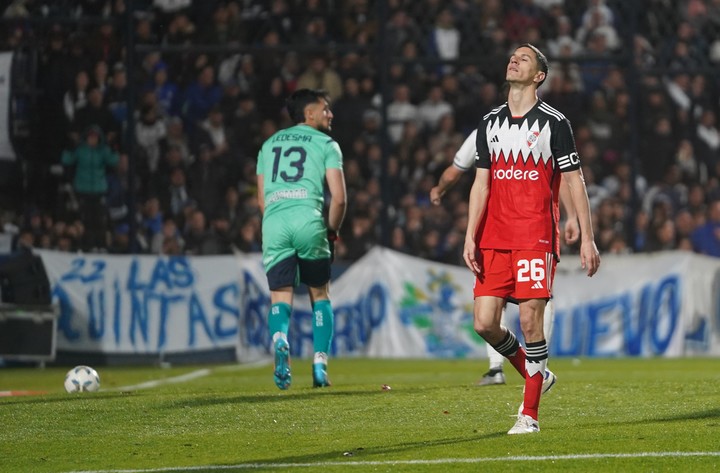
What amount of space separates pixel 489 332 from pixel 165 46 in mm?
11063

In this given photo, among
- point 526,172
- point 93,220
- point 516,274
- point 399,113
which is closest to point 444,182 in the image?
point 526,172

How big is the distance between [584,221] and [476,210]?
585 mm

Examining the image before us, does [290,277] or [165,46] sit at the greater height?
[165,46]

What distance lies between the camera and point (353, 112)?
19703 millimetres

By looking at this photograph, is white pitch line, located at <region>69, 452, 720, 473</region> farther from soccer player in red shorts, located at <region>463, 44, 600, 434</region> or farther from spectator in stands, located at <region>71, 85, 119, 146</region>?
spectator in stands, located at <region>71, 85, 119, 146</region>

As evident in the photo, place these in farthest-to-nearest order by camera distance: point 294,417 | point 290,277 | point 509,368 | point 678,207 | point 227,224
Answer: point 678,207 < point 227,224 < point 509,368 < point 290,277 < point 294,417

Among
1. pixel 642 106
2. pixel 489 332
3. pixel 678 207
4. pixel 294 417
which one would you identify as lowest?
pixel 294 417

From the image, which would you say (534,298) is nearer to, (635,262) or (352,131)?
(635,262)

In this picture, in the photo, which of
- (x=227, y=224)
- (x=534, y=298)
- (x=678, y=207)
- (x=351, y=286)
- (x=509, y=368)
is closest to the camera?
(x=534, y=298)

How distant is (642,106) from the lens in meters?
21.0

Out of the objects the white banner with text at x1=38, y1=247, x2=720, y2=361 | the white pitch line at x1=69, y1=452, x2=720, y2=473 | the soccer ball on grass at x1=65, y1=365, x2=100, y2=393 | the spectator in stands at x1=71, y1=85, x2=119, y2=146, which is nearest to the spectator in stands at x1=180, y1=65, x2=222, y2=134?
the spectator in stands at x1=71, y1=85, x2=119, y2=146

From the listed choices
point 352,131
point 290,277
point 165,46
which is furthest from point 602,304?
point 290,277

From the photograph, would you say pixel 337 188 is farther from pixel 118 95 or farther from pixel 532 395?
pixel 118 95

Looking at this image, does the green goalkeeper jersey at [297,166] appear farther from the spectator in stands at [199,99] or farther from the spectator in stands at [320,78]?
the spectator in stands at [320,78]
